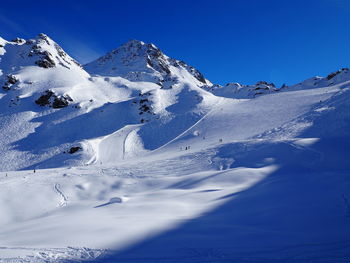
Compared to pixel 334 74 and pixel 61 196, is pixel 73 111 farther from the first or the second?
pixel 334 74

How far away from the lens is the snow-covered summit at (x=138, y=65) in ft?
268

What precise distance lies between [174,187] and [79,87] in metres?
53.1

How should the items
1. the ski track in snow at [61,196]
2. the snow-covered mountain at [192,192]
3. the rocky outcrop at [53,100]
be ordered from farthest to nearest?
the rocky outcrop at [53,100], the ski track in snow at [61,196], the snow-covered mountain at [192,192]

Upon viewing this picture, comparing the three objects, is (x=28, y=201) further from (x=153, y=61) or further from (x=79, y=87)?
(x=153, y=61)

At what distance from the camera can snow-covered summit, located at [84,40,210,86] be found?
81.6 meters

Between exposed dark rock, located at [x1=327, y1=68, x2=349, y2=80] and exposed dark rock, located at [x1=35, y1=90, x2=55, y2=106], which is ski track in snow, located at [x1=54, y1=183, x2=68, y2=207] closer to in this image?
exposed dark rock, located at [x1=35, y1=90, x2=55, y2=106]

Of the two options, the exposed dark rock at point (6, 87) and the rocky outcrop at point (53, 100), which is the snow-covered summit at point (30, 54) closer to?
the exposed dark rock at point (6, 87)

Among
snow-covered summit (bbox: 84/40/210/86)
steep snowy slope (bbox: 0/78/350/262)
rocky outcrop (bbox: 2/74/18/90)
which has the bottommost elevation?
steep snowy slope (bbox: 0/78/350/262)

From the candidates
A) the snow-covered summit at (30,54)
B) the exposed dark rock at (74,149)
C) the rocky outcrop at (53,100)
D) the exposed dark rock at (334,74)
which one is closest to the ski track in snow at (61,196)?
the exposed dark rock at (74,149)

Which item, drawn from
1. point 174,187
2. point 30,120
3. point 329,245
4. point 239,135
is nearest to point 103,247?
point 329,245

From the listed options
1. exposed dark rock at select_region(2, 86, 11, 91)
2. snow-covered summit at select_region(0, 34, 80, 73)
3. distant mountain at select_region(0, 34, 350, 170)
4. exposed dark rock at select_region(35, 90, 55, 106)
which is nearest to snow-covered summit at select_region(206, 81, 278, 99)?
distant mountain at select_region(0, 34, 350, 170)

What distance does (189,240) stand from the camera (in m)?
5.19

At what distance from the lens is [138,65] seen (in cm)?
9350

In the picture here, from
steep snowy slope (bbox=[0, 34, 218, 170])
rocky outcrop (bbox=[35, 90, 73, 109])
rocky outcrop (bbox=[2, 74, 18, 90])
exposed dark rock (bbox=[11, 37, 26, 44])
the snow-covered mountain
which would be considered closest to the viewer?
the snow-covered mountain
